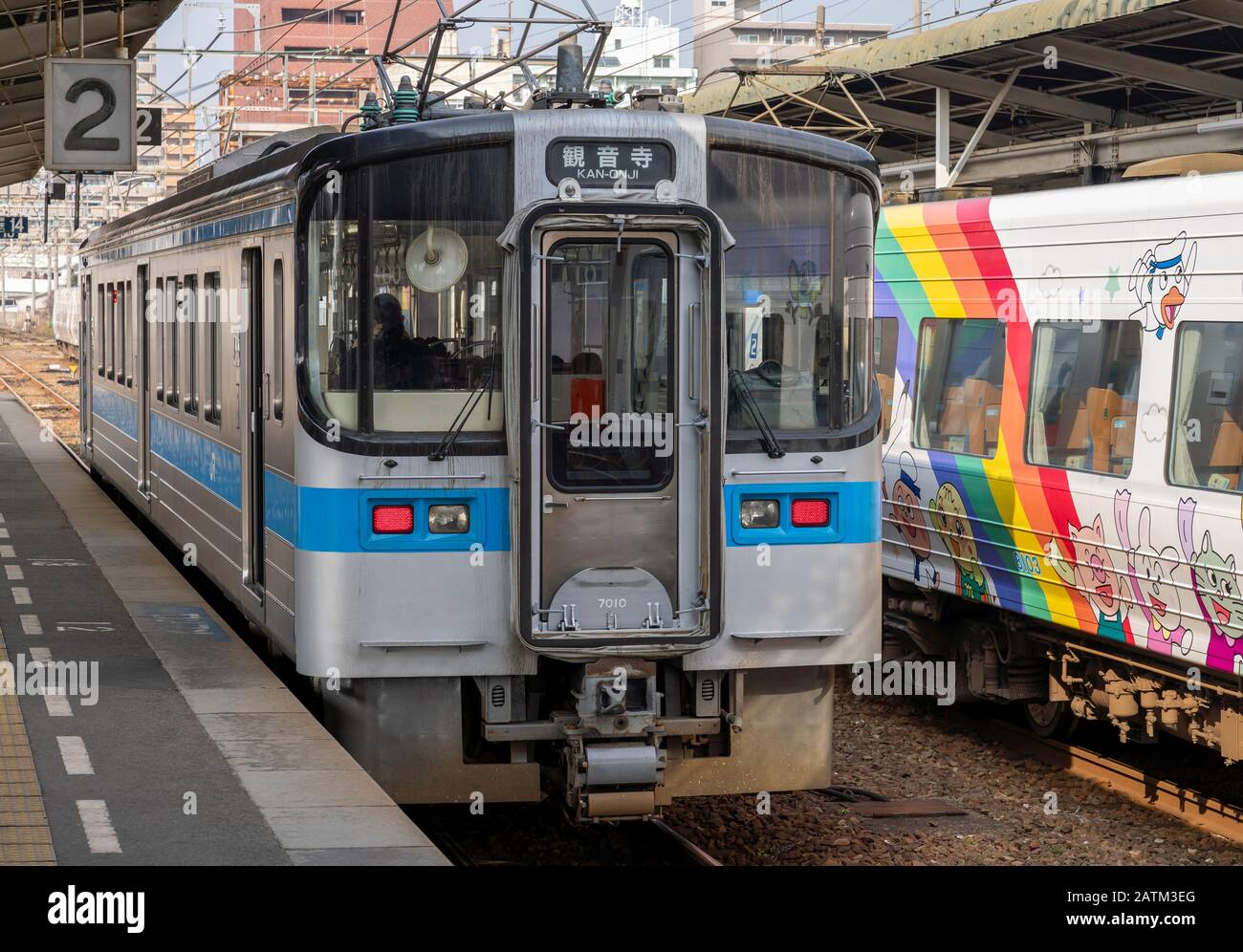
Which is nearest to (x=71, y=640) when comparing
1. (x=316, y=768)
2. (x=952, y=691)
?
(x=316, y=768)

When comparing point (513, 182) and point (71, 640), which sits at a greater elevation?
point (513, 182)

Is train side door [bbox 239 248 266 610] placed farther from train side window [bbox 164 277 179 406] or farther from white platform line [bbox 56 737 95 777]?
train side window [bbox 164 277 179 406]

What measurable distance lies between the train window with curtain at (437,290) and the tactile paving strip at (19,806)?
6.42 ft

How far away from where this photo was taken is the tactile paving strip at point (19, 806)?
19.2 ft

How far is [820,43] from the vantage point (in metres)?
32.8

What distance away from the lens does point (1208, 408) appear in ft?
26.6

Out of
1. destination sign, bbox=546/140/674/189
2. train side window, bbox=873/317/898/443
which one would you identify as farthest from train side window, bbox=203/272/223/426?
train side window, bbox=873/317/898/443

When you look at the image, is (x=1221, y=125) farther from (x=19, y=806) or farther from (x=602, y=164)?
(x=19, y=806)

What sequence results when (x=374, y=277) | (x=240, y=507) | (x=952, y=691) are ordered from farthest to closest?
(x=952, y=691) → (x=240, y=507) → (x=374, y=277)

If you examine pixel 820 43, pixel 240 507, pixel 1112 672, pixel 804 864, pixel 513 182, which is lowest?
pixel 804 864

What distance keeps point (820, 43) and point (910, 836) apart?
2646 cm

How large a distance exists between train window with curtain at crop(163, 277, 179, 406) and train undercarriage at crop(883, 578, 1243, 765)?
5175mm
